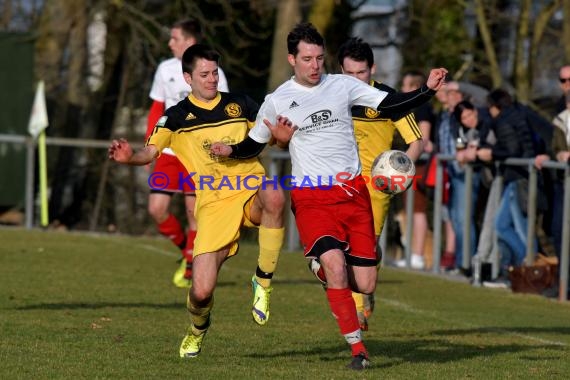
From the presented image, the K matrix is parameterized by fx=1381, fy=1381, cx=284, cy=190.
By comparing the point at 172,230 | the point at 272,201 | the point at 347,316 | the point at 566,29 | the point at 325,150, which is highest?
the point at 566,29

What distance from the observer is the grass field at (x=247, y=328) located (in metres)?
8.35

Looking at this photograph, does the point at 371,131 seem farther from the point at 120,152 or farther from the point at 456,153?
the point at 456,153

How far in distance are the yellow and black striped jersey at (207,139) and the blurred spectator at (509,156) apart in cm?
556

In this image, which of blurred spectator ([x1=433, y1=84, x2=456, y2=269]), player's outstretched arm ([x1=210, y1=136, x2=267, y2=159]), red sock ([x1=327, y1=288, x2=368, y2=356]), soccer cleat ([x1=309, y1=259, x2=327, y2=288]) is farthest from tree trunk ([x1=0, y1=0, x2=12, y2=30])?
red sock ([x1=327, y1=288, x2=368, y2=356])

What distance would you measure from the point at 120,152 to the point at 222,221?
98cm

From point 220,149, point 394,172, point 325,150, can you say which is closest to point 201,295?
point 220,149

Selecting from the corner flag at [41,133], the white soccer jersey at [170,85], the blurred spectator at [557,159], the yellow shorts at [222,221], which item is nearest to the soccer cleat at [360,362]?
the yellow shorts at [222,221]

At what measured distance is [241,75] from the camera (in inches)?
978

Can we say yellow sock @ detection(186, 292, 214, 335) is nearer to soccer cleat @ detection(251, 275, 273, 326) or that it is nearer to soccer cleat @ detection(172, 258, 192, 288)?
soccer cleat @ detection(251, 275, 273, 326)

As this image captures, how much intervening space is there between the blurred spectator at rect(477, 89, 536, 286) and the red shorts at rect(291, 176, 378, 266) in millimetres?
5886

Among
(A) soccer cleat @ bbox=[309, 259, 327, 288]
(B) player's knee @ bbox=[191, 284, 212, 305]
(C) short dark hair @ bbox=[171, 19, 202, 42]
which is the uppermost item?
(C) short dark hair @ bbox=[171, 19, 202, 42]

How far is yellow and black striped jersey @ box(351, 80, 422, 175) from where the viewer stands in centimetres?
1019

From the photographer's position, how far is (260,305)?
893cm

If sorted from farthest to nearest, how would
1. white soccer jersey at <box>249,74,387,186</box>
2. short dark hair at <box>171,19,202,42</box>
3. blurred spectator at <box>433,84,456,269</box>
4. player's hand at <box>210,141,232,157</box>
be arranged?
blurred spectator at <box>433,84,456,269</box>
short dark hair at <box>171,19,202,42</box>
player's hand at <box>210,141,232,157</box>
white soccer jersey at <box>249,74,387,186</box>
